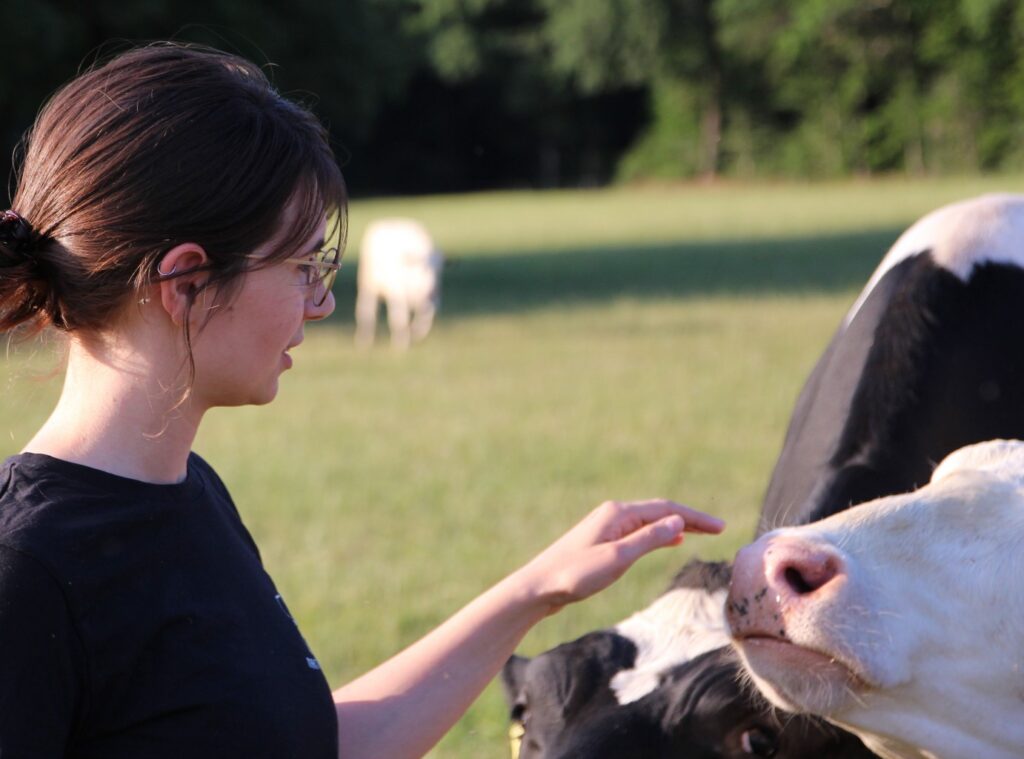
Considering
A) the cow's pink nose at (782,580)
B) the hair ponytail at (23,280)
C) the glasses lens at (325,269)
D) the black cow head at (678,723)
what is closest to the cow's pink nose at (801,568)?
the cow's pink nose at (782,580)

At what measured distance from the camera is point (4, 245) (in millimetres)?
1590

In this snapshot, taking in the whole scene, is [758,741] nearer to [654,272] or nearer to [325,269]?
[325,269]

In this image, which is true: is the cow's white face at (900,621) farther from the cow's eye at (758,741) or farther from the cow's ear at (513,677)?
the cow's ear at (513,677)

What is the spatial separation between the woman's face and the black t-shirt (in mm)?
123

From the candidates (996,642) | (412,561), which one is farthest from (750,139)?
(996,642)

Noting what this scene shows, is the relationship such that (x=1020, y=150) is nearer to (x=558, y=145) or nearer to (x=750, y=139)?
(x=750, y=139)

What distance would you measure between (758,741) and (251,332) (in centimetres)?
89

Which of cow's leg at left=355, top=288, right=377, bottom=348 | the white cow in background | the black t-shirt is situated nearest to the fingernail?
the black t-shirt

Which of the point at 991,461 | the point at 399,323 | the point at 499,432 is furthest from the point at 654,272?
the point at 991,461

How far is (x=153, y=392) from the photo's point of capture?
166cm

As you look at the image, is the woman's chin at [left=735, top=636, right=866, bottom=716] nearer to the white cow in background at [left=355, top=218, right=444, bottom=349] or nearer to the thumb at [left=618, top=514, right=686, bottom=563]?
the thumb at [left=618, top=514, right=686, bottom=563]

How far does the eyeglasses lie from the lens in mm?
1745

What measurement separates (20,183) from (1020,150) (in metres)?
34.4

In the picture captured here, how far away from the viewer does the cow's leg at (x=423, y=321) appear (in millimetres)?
11414
